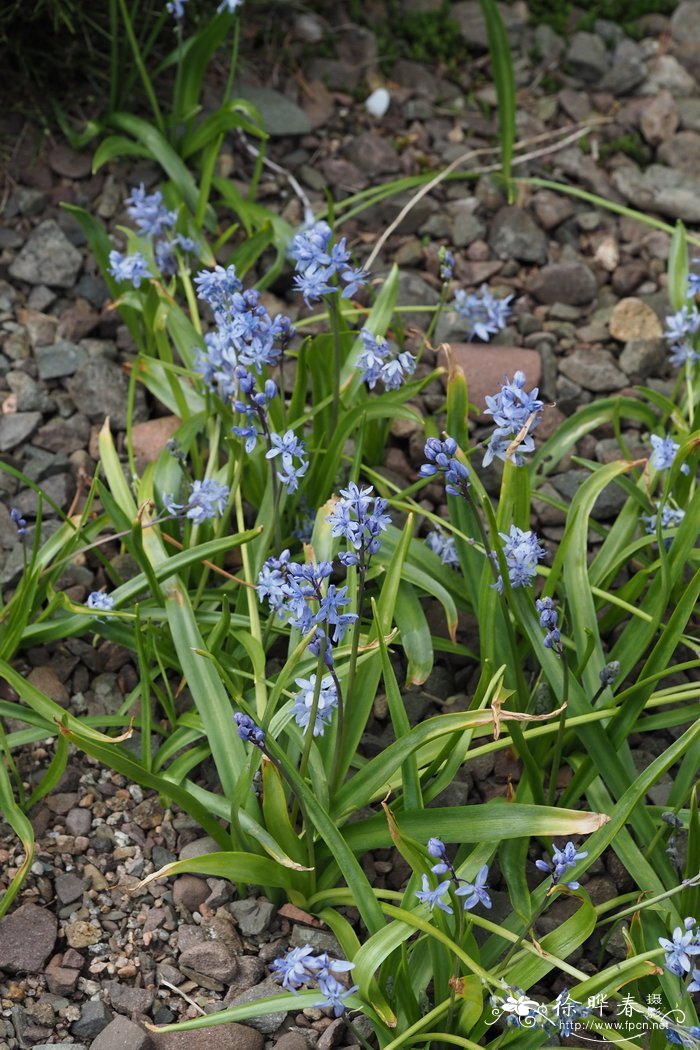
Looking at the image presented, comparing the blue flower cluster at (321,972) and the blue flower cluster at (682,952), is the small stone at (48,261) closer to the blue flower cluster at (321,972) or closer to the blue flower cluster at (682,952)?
the blue flower cluster at (321,972)

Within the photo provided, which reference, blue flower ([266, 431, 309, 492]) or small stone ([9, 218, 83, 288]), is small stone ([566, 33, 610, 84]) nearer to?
small stone ([9, 218, 83, 288])

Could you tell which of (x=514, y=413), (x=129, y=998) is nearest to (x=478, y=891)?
(x=129, y=998)

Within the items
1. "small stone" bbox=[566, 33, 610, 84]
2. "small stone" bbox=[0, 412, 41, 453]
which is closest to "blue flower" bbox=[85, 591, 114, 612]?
"small stone" bbox=[0, 412, 41, 453]

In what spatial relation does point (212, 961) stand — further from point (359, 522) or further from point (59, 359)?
point (59, 359)

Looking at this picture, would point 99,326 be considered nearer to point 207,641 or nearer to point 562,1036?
point 207,641

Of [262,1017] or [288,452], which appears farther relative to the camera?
[288,452]

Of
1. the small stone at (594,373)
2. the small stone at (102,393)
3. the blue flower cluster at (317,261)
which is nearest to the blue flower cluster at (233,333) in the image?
the blue flower cluster at (317,261)
